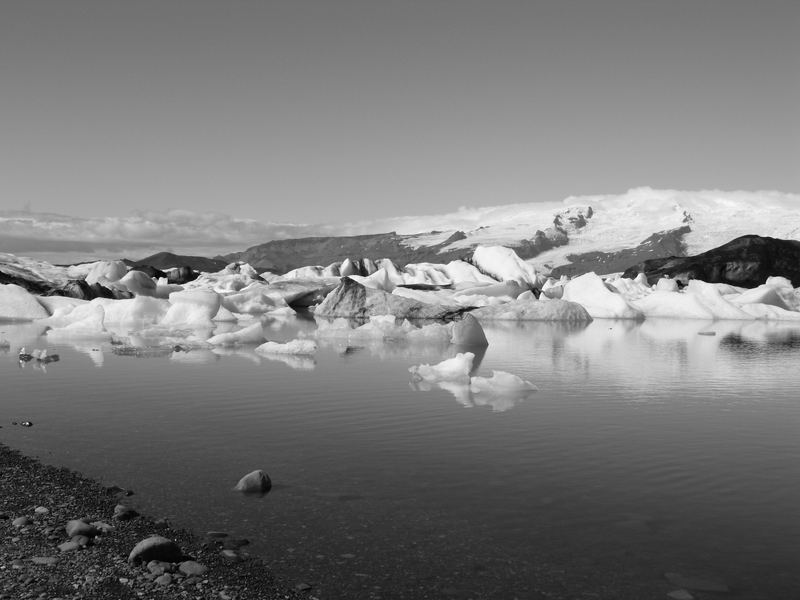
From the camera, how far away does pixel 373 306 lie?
128ft

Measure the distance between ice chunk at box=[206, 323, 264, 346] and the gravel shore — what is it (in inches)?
625

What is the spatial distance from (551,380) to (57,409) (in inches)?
381

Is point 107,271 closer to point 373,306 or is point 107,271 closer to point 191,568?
point 373,306

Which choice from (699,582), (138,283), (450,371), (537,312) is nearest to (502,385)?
(450,371)

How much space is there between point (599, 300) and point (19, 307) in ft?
109

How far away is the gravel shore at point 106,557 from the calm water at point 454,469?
29cm

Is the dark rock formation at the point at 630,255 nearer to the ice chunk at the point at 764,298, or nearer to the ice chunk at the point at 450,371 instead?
the ice chunk at the point at 764,298

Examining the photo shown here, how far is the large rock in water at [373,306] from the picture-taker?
3762 centimetres

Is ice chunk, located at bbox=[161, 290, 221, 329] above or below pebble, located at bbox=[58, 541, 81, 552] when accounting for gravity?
below

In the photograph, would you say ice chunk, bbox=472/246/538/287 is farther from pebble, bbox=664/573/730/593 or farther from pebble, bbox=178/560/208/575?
pebble, bbox=178/560/208/575

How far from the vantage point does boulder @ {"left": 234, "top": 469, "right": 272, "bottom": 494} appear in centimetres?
708

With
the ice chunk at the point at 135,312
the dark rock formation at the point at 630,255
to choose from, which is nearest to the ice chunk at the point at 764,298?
the ice chunk at the point at 135,312

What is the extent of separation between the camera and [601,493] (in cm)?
722

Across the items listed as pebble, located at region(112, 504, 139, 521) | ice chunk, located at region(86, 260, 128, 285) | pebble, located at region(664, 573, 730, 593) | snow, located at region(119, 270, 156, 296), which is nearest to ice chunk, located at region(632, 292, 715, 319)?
snow, located at region(119, 270, 156, 296)
